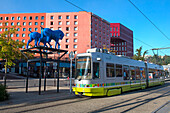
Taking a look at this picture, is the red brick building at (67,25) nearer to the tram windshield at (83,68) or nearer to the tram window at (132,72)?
the tram window at (132,72)

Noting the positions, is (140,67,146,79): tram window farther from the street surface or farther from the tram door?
the street surface

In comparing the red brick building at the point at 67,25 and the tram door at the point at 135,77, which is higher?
the red brick building at the point at 67,25

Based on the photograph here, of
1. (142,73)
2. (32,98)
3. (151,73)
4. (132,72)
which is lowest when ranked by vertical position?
(32,98)

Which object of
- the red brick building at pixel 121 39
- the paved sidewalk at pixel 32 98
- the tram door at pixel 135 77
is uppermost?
the red brick building at pixel 121 39

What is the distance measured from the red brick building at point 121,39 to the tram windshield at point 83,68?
67.3m

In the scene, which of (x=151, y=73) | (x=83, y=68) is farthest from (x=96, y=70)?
(x=151, y=73)

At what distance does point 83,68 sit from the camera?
10.2 m

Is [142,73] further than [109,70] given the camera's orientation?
Yes

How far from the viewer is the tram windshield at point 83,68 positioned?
9978 millimetres

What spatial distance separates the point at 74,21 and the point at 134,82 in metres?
45.3

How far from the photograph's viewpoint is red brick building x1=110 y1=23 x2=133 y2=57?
76.0 m

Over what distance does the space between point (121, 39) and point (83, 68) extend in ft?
233

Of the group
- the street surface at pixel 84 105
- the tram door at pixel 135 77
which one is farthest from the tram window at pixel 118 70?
the street surface at pixel 84 105

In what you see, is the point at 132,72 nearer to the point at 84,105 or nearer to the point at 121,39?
the point at 84,105
